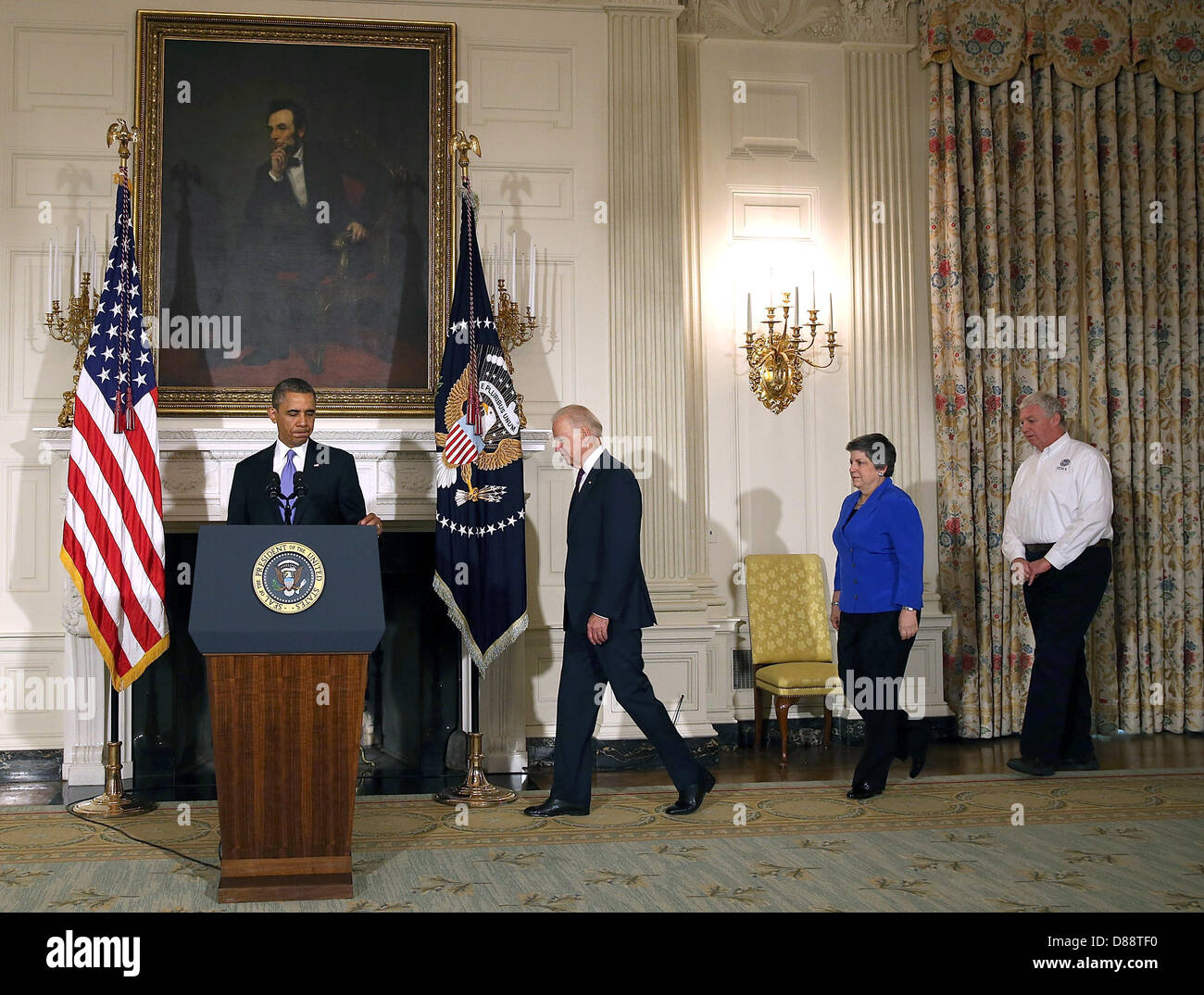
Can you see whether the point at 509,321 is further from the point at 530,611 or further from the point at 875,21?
the point at 875,21

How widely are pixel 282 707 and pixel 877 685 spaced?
272cm

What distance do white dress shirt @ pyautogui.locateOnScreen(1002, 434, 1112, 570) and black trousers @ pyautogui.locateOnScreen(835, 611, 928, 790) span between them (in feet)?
4.39

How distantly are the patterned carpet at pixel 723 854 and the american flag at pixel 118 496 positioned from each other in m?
0.86

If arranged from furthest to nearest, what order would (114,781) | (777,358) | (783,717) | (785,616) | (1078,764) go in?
(777,358) → (785,616) → (783,717) → (1078,764) → (114,781)

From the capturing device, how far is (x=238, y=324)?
6.55 metres

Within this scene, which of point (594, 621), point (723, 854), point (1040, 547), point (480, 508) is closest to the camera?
point (723, 854)

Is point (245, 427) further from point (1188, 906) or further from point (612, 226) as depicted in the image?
point (1188, 906)

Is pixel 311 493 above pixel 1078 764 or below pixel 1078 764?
above

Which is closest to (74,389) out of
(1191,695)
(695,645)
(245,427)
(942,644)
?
(245,427)

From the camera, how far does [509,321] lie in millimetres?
6723

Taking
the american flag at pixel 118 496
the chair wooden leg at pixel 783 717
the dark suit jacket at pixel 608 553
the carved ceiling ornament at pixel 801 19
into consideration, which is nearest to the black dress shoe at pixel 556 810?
the dark suit jacket at pixel 608 553

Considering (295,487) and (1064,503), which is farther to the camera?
(1064,503)

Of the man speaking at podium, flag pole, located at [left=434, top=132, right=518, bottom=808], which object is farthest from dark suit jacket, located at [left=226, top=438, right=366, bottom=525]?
flag pole, located at [left=434, top=132, right=518, bottom=808]

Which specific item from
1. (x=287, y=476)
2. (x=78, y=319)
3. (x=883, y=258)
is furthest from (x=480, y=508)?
(x=883, y=258)
